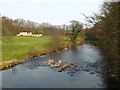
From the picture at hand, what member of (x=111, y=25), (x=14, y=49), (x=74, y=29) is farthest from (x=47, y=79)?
(x=74, y=29)

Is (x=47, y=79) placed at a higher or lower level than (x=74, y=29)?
lower

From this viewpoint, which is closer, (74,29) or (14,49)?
(14,49)

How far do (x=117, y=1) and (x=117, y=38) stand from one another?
3235mm

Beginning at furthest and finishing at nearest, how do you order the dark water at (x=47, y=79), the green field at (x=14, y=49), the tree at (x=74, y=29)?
the tree at (x=74, y=29)
the green field at (x=14, y=49)
the dark water at (x=47, y=79)

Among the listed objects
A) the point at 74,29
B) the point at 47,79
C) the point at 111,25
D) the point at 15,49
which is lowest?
the point at 47,79

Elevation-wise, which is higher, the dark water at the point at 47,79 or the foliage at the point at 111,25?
the foliage at the point at 111,25

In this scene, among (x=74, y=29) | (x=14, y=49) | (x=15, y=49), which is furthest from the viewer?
(x=74, y=29)

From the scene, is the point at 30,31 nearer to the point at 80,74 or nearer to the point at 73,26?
the point at 73,26

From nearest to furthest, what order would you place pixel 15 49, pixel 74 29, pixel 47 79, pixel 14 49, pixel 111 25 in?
pixel 111 25, pixel 47 79, pixel 14 49, pixel 15 49, pixel 74 29

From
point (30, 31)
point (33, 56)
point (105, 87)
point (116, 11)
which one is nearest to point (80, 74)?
point (105, 87)

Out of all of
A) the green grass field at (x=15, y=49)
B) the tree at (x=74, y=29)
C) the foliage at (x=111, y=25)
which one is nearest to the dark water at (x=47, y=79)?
the foliage at (x=111, y=25)

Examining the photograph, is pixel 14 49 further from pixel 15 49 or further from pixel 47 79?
pixel 47 79

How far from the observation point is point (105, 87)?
716 inches

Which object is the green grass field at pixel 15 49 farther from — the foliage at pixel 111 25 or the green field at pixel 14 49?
the foliage at pixel 111 25
